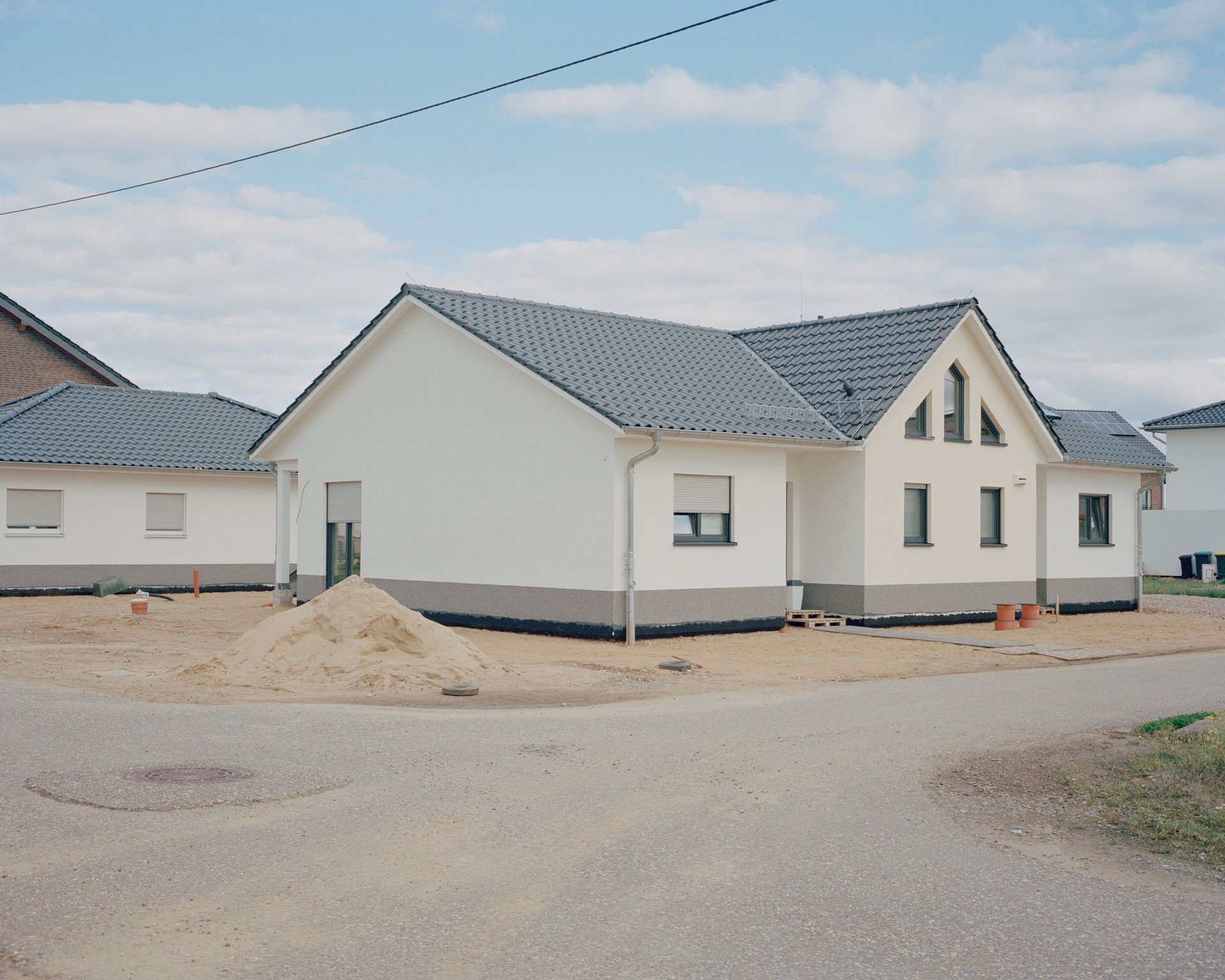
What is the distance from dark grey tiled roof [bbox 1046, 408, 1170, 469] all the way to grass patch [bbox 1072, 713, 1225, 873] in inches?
716

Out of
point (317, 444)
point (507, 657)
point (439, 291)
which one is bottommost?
point (507, 657)

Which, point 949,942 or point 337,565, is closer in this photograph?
point 949,942

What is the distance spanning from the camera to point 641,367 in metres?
23.1

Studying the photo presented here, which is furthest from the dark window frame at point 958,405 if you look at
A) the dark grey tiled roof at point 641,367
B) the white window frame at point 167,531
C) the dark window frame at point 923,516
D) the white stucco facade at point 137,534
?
the white window frame at point 167,531

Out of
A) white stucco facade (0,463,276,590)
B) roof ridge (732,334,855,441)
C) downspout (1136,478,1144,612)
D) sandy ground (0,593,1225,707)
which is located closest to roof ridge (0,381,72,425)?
white stucco facade (0,463,276,590)

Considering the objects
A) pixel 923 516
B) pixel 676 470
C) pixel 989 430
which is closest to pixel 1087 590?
pixel 989 430

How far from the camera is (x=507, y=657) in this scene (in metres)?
17.6

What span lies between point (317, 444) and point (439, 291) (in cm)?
452

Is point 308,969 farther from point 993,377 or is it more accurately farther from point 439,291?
point 993,377

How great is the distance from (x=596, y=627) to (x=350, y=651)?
523 centimetres

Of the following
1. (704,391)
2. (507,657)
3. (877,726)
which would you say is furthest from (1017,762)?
(704,391)

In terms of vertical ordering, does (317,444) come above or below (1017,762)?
above

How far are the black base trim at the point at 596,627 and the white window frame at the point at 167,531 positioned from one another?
1278cm

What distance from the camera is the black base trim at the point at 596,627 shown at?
783 inches
